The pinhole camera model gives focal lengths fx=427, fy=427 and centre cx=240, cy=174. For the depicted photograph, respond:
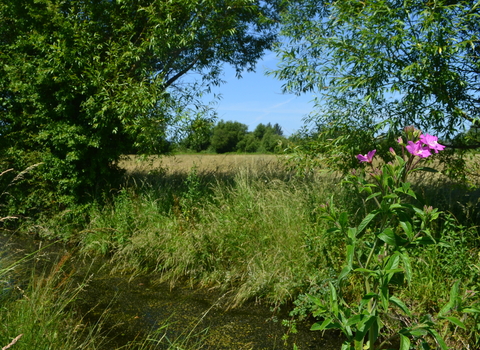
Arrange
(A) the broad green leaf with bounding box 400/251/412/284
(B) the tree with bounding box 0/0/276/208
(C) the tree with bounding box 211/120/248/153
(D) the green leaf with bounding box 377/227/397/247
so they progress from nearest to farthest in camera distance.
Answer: (A) the broad green leaf with bounding box 400/251/412/284, (D) the green leaf with bounding box 377/227/397/247, (B) the tree with bounding box 0/0/276/208, (C) the tree with bounding box 211/120/248/153

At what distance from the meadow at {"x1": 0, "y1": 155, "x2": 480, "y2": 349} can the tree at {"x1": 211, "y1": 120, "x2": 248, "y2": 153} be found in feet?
100

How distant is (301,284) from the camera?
4836 mm

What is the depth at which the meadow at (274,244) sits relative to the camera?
14.1 feet

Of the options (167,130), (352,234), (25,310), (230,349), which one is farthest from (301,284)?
(167,130)

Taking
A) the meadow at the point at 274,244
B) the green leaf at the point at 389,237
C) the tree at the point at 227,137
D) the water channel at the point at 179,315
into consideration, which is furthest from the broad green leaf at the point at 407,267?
the tree at the point at 227,137

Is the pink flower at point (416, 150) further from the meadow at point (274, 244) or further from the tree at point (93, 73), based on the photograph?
the tree at point (93, 73)

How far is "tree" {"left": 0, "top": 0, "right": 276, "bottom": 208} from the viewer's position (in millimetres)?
6812

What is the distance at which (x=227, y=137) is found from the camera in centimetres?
3909

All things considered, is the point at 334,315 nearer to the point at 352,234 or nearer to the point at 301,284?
the point at 352,234

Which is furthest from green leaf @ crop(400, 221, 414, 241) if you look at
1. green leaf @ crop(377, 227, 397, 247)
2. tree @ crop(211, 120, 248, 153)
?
tree @ crop(211, 120, 248, 153)

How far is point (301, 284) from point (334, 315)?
214 centimetres

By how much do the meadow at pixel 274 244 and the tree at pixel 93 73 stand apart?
0.99 metres

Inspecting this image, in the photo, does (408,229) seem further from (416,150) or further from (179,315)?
(179,315)

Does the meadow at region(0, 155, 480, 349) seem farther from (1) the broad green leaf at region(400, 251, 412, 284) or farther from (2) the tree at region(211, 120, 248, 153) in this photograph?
(2) the tree at region(211, 120, 248, 153)
